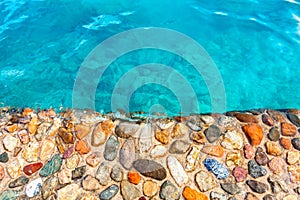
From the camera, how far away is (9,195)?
3385mm

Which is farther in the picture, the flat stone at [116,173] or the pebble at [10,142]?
the pebble at [10,142]

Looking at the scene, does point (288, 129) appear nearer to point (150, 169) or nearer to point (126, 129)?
point (150, 169)

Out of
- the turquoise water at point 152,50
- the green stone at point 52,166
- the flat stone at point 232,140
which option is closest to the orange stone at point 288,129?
the flat stone at point 232,140

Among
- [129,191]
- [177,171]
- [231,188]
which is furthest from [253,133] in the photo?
[129,191]

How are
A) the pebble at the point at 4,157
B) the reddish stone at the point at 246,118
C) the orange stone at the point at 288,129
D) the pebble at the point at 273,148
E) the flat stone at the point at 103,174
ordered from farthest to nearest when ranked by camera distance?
the reddish stone at the point at 246,118 < the orange stone at the point at 288,129 < the pebble at the point at 273,148 < the pebble at the point at 4,157 < the flat stone at the point at 103,174

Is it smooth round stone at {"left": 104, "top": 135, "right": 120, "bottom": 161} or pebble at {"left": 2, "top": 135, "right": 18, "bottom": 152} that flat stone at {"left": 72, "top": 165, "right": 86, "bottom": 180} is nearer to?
smooth round stone at {"left": 104, "top": 135, "right": 120, "bottom": 161}

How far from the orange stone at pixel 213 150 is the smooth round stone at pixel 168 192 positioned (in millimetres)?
654

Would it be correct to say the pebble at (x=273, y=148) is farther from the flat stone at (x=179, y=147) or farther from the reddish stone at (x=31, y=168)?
the reddish stone at (x=31, y=168)

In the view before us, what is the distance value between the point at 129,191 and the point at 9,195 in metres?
1.46

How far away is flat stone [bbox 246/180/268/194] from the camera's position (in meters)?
3.44

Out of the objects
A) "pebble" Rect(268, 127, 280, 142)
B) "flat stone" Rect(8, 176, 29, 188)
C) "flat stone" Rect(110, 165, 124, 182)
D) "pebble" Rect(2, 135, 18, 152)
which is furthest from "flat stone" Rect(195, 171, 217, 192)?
"pebble" Rect(2, 135, 18, 152)

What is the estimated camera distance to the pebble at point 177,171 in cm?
350

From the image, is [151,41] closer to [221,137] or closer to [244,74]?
[244,74]

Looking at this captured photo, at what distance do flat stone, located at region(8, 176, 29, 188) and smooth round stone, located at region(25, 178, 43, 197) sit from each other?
7 centimetres
